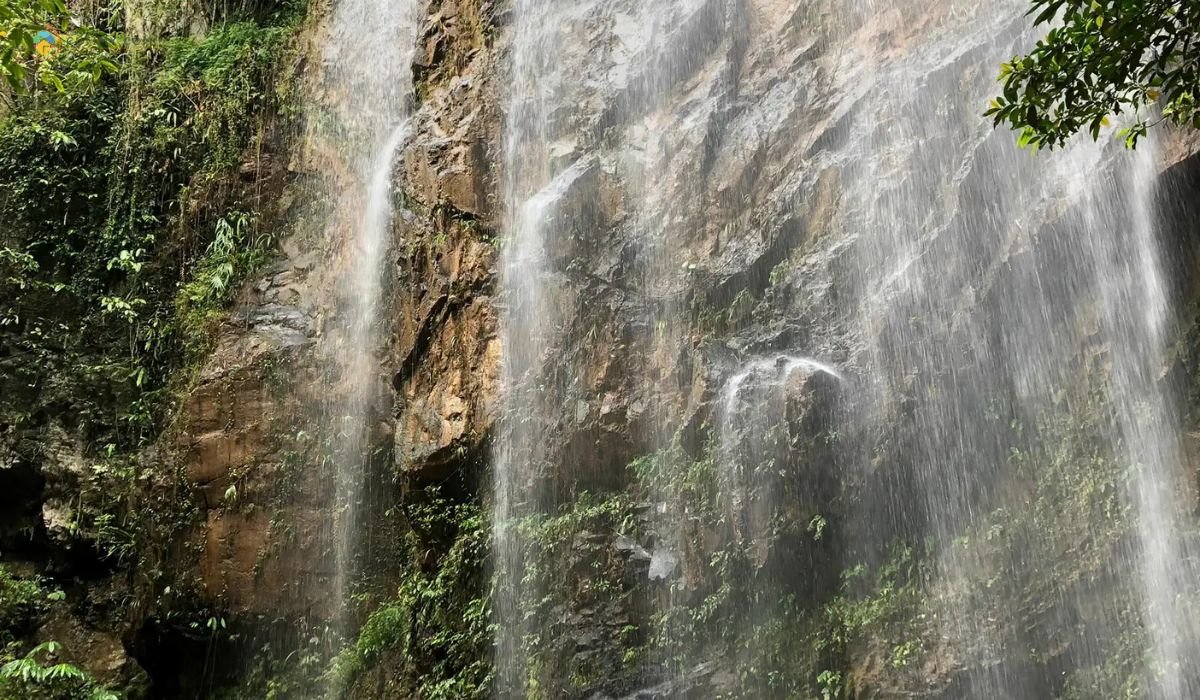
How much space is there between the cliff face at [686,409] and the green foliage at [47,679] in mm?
417

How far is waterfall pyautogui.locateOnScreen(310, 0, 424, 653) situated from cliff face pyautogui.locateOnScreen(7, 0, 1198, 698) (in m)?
0.17

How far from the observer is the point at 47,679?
856 cm

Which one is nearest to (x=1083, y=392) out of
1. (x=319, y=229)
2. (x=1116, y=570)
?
(x=1116, y=570)

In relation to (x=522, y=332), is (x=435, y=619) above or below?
below

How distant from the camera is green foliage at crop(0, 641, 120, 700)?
323 inches

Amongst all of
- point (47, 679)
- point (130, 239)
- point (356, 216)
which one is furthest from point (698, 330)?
point (130, 239)

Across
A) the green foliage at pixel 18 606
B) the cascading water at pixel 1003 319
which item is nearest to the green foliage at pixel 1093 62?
the cascading water at pixel 1003 319

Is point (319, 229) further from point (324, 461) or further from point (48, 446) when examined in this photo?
point (48, 446)

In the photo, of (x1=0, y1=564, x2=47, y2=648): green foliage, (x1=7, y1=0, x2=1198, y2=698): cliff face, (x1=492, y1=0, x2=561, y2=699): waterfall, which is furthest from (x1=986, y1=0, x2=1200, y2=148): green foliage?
(x1=0, y1=564, x2=47, y2=648): green foliage

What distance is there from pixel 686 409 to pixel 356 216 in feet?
16.8

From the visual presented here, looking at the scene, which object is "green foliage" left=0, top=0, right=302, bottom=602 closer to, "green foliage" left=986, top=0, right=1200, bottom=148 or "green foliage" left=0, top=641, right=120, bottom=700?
"green foliage" left=0, top=641, right=120, bottom=700

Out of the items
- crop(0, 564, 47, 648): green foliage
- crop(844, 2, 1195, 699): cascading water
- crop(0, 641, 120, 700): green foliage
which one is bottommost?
crop(0, 641, 120, 700): green foliage

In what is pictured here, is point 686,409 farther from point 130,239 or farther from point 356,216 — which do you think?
point 130,239

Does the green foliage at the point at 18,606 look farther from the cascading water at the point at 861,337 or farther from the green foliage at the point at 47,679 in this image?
the cascading water at the point at 861,337
